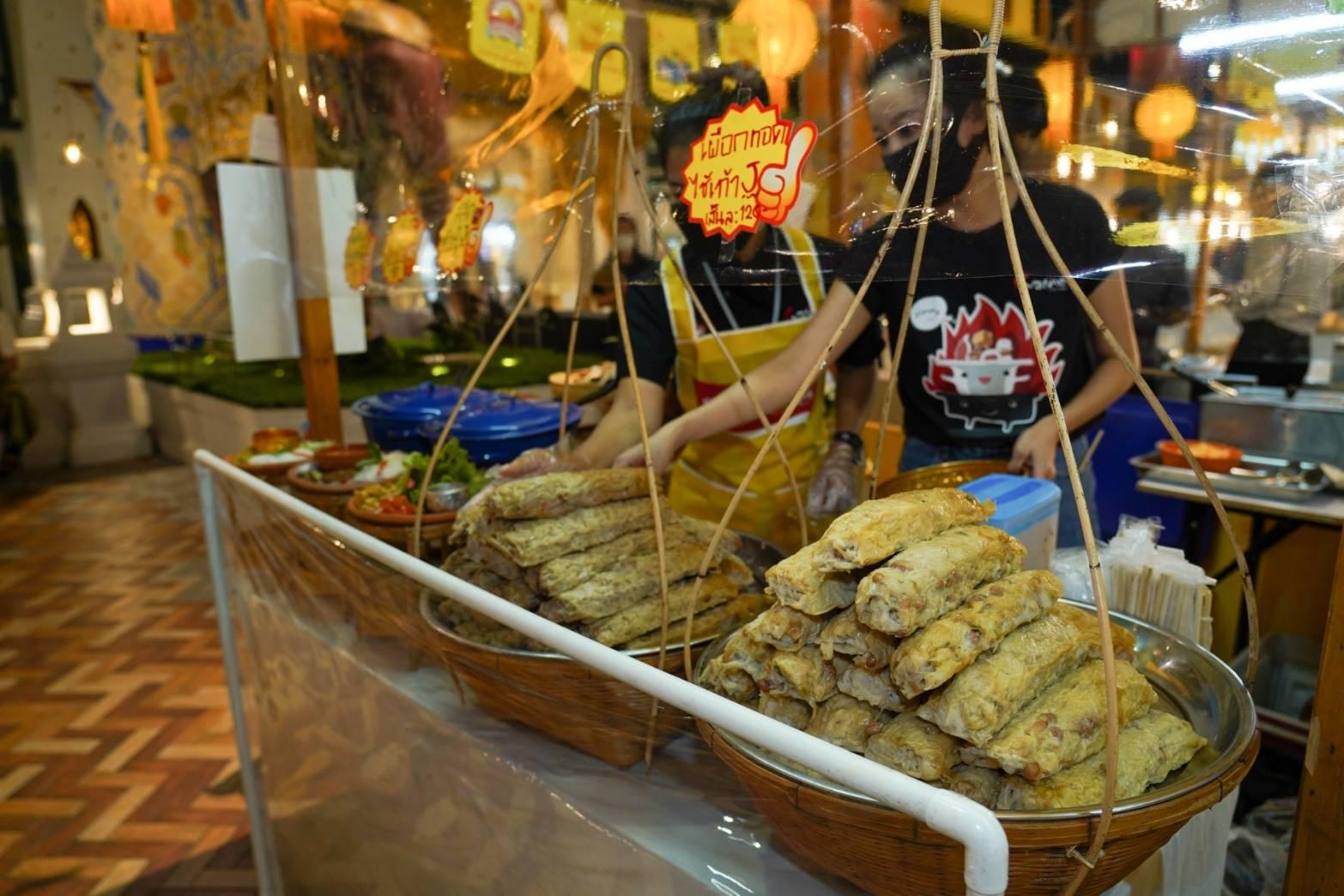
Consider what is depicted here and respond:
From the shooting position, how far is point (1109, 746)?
677mm

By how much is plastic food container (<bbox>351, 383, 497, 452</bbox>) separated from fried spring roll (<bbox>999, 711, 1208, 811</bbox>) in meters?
1.73

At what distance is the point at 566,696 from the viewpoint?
43.5 inches

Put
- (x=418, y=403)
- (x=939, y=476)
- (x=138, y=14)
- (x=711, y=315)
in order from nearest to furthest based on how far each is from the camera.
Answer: (x=939, y=476), (x=711, y=315), (x=418, y=403), (x=138, y=14)

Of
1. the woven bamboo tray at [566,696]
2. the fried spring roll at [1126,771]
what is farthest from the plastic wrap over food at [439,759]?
the fried spring roll at [1126,771]

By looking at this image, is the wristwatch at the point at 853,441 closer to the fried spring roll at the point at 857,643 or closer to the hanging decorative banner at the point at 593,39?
the hanging decorative banner at the point at 593,39

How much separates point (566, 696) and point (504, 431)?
1.09 metres

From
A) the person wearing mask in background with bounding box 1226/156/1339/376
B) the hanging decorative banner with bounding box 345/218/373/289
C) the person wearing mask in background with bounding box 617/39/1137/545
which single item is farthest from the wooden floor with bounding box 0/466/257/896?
the person wearing mask in background with bounding box 1226/156/1339/376

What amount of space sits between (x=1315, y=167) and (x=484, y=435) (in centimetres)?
167

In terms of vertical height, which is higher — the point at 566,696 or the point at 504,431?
the point at 504,431

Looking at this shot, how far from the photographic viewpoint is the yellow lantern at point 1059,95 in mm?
913

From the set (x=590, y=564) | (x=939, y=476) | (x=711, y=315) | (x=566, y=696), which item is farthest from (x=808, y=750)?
(x=711, y=315)

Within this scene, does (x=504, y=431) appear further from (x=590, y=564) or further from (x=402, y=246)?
(x=590, y=564)

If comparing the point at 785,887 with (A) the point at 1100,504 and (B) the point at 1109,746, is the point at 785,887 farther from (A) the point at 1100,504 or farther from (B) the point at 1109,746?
(A) the point at 1100,504

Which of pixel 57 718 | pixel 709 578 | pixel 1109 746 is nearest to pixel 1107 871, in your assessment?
pixel 1109 746
